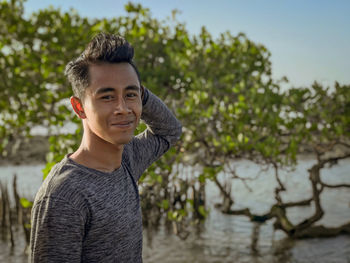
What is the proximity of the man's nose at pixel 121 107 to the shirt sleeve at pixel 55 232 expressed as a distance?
0.46 m

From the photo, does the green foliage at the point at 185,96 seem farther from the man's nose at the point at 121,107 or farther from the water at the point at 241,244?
the man's nose at the point at 121,107

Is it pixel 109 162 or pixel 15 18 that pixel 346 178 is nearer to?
pixel 15 18

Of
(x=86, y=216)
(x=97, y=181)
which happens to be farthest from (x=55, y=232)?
(x=97, y=181)

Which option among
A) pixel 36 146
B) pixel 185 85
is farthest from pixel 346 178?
pixel 36 146

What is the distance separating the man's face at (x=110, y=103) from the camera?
1758mm

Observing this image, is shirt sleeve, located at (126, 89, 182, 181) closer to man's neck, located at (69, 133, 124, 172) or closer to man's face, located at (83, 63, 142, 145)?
man's neck, located at (69, 133, 124, 172)

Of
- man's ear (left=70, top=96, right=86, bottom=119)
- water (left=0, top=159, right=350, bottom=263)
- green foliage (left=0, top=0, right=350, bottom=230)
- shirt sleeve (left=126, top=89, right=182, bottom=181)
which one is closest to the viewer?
man's ear (left=70, top=96, right=86, bottom=119)

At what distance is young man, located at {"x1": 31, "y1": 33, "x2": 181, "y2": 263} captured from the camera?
4.98 ft

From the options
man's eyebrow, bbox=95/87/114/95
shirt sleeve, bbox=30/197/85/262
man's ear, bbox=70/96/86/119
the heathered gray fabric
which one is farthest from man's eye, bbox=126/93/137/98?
shirt sleeve, bbox=30/197/85/262

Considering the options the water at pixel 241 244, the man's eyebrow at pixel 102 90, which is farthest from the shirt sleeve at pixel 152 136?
the water at pixel 241 244

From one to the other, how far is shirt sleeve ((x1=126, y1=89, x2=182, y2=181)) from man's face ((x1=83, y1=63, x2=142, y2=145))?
1.35ft

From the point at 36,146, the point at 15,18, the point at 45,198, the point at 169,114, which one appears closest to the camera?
the point at 45,198

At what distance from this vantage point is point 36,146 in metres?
28.2

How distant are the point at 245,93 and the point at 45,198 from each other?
17.3 feet
